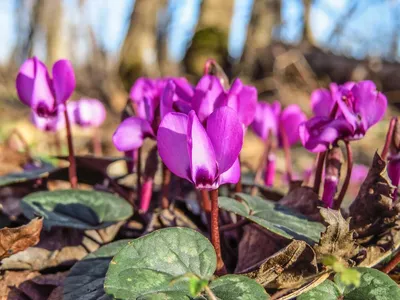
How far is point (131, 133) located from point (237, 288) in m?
0.50

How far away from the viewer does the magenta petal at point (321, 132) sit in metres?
1.20

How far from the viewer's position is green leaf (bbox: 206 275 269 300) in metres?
0.91

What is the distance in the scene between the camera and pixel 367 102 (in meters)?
1.22

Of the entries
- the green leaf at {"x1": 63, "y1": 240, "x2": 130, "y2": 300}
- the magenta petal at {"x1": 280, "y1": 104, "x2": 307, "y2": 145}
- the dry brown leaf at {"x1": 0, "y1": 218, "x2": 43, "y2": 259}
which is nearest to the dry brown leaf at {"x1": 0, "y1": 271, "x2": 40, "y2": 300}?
the dry brown leaf at {"x1": 0, "y1": 218, "x2": 43, "y2": 259}

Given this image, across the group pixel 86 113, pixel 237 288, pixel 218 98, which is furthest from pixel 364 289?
pixel 86 113

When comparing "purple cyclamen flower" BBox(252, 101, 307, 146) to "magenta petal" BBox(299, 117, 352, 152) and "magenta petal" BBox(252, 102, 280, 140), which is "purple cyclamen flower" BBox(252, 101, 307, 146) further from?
"magenta petal" BBox(299, 117, 352, 152)

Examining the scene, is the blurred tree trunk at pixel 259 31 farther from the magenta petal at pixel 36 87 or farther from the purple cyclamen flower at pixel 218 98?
the purple cyclamen flower at pixel 218 98

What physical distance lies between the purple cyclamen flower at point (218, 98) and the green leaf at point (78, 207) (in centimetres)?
41

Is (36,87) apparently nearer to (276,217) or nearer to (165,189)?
(165,189)

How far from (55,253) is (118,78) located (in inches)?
405

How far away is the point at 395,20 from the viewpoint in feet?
57.9

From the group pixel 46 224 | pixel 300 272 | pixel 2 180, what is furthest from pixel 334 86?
pixel 2 180

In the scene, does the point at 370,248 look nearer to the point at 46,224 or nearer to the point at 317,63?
the point at 46,224

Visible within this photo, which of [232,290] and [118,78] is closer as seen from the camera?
[232,290]
